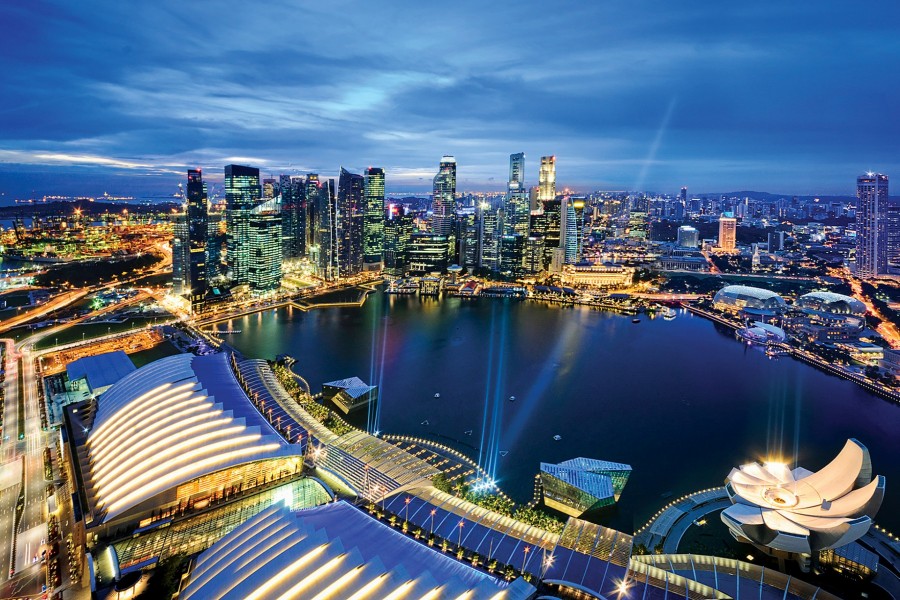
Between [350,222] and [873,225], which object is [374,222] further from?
[873,225]

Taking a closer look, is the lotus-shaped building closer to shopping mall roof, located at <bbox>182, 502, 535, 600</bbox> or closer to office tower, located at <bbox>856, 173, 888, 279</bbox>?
shopping mall roof, located at <bbox>182, 502, 535, 600</bbox>

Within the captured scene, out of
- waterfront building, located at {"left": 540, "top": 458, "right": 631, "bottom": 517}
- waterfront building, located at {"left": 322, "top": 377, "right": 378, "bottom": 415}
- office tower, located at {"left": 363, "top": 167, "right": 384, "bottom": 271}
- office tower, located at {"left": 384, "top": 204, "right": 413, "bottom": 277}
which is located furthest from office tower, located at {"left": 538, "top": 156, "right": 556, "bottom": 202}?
waterfront building, located at {"left": 540, "top": 458, "right": 631, "bottom": 517}

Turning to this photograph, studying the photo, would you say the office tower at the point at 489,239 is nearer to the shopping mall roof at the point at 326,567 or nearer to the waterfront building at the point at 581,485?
the waterfront building at the point at 581,485

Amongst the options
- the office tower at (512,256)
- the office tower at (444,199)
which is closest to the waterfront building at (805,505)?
the office tower at (512,256)

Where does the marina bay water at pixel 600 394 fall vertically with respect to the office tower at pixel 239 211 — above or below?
below

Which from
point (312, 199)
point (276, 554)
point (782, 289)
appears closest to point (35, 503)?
point (276, 554)

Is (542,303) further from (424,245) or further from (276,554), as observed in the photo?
(276,554)
